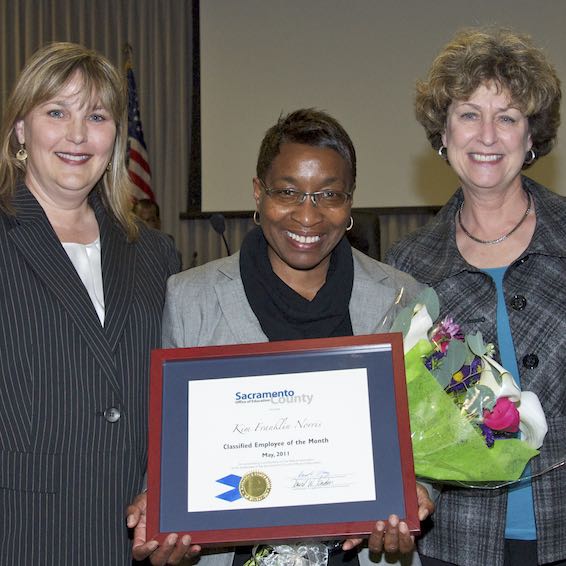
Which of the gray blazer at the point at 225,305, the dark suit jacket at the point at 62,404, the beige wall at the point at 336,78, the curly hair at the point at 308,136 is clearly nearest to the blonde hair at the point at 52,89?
the dark suit jacket at the point at 62,404

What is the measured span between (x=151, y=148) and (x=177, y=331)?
6362 mm

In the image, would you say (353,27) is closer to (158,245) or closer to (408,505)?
(158,245)

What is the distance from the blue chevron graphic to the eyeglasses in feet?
2.53

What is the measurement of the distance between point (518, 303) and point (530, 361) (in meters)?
0.17

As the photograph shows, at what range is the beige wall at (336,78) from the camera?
7.56 metres

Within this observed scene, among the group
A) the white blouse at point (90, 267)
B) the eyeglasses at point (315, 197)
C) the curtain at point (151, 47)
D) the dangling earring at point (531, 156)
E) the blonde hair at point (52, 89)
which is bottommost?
the white blouse at point (90, 267)

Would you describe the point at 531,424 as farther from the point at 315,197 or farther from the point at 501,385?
the point at 315,197

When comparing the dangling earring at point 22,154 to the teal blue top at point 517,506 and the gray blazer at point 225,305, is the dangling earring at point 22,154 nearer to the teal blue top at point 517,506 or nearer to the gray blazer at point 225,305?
the gray blazer at point 225,305

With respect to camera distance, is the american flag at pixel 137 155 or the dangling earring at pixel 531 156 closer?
the dangling earring at pixel 531 156

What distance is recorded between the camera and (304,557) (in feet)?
7.18

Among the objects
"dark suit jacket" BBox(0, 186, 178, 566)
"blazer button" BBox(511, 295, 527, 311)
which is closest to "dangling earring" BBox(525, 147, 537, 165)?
"blazer button" BBox(511, 295, 527, 311)

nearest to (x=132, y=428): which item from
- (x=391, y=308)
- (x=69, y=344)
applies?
(x=69, y=344)

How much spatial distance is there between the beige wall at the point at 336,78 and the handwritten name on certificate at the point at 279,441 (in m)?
5.83
